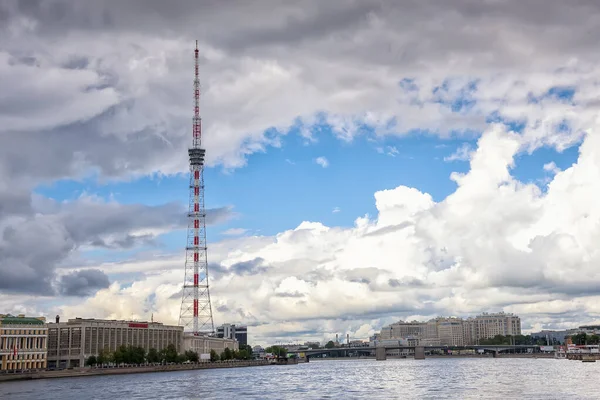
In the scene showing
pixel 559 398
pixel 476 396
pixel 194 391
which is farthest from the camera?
pixel 194 391

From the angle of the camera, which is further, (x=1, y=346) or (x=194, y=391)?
(x=1, y=346)

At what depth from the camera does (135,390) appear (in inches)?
5221

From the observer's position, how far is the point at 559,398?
95.5 m

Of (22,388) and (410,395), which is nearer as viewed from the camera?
(410,395)

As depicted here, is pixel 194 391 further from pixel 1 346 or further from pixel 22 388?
pixel 1 346

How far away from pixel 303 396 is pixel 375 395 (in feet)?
34.0

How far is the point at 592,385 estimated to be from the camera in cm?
11925

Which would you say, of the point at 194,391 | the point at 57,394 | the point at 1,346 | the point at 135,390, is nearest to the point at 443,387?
the point at 194,391

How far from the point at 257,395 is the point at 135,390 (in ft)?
86.4

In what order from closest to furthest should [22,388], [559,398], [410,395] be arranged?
[559,398], [410,395], [22,388]

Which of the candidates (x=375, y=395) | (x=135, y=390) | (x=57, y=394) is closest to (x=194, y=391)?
(x=135, y=390)

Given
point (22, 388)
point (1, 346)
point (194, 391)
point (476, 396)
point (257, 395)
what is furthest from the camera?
point (1, 346)

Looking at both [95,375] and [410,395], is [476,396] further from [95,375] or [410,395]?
[95,375]

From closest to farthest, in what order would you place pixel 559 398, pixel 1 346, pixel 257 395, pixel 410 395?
pixel 559 398 < pixel 410 395 < pixel 257 395 < pixel 1 346
